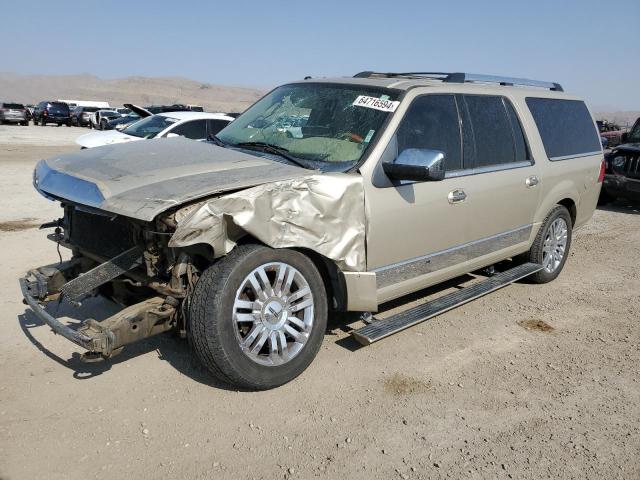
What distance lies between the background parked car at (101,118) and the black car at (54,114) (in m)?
Result: 2.73

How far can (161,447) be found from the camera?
305 cm

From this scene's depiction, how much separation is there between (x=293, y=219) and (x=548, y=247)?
358 centimetres

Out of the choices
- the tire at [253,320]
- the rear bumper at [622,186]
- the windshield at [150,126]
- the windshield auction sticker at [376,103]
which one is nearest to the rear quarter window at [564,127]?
the windshield auction sticker at [376,103]

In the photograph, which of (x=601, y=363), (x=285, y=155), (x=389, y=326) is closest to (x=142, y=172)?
(x=285, y=155)

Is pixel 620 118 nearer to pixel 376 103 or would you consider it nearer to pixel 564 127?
pixel 564 127

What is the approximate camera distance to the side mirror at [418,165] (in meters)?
3.79

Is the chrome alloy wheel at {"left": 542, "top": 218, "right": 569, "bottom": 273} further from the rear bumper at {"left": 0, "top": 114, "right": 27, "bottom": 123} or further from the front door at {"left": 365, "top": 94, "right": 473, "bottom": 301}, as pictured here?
the rear bumper at {"left": 0, "top": 114, "right": 27, "bottom": 123}

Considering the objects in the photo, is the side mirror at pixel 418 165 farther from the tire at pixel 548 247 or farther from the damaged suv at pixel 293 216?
the tire at pixel 548 247

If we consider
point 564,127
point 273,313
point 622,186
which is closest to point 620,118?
point 622,186

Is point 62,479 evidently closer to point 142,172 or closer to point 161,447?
point 161,447

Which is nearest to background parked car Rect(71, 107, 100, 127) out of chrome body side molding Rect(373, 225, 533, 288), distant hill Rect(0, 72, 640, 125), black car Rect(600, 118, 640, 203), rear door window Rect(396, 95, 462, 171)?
black car Rect(600, 118, 640, 203)

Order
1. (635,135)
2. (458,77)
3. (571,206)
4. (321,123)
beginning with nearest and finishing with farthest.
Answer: (321,123), (458,77), (571,206), (635,135)

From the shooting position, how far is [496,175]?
4910mm

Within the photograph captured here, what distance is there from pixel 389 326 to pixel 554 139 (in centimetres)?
303
